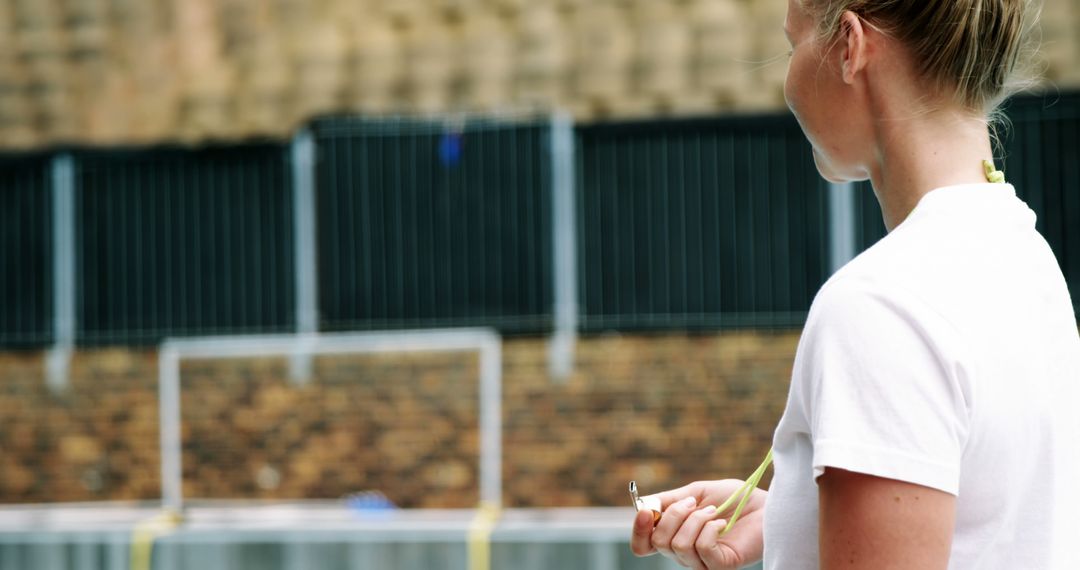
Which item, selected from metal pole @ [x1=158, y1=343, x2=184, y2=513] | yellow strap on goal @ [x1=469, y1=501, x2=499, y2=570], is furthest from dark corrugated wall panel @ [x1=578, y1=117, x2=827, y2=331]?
yellow strap on goal @ [x1=469, y1=501, x2=499, y2=570]

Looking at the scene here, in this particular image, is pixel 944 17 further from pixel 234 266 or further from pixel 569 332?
pixel 234 266

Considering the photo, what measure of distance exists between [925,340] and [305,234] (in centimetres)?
1141

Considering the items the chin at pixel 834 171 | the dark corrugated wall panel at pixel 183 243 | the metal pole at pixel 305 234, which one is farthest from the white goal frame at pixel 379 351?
the chin at pixel 834 171

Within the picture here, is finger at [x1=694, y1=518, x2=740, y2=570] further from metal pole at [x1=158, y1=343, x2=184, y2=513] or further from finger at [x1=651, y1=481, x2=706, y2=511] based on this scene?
metal pole at [x1=158, y1=343, x2=184, y2=513]

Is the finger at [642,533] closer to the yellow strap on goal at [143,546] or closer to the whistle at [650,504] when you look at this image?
the whistle at [650,504]

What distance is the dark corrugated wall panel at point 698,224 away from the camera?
11.5 m

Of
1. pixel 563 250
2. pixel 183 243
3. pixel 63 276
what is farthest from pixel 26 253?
pixel 563 250

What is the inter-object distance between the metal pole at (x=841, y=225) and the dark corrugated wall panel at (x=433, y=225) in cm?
228

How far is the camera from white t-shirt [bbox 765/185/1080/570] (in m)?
1.04

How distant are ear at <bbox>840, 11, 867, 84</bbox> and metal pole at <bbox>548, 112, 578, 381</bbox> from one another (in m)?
10.5

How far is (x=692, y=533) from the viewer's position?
1382 mm

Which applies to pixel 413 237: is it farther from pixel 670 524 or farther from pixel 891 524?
pixel 891 524

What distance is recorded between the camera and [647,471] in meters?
11.3

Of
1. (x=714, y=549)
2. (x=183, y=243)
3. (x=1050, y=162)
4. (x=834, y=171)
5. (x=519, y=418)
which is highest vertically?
(x=1050, y=162)
